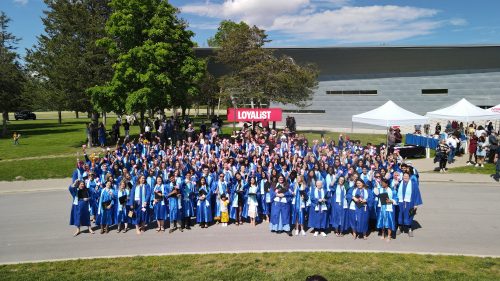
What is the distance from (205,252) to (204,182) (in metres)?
2.40

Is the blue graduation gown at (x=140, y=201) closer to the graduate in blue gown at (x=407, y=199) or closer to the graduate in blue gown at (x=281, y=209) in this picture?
the graduate in blue gown at (x=281, y=209)

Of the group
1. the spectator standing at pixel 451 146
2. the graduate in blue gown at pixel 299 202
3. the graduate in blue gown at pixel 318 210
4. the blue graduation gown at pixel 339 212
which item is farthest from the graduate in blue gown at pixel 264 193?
the spectator standing at pixel 451 146

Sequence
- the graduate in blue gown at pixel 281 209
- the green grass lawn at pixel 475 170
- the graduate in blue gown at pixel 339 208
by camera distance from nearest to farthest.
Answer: the graduate in blue gown at pixel 339 208 → the graduate in blue gown at pixel 281 209 → the green grass lawn at pixel 475 170

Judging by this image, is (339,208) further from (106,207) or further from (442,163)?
(442,163)

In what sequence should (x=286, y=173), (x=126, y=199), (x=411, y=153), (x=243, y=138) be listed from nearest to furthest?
(x=126, y=199) → (x=286, y=173) → (x=243, y=138) → (x=411, y=153)

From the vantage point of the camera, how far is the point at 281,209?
10094 millimetres

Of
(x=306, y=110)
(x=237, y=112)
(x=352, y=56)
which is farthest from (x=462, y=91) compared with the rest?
(x=237, y=112)

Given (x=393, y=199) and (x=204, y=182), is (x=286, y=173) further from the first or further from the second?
(x=393, y=199)

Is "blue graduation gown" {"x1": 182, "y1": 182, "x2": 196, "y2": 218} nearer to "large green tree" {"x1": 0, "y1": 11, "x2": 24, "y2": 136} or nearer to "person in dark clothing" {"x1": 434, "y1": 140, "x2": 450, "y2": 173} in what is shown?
"person in dark clothing" {"x1": 434, "y1": 140, "x2": 450, "y2": 173}

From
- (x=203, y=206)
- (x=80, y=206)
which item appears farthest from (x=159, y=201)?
(x=80, y=206)

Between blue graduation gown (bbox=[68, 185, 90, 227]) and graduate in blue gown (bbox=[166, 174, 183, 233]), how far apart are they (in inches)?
88.2

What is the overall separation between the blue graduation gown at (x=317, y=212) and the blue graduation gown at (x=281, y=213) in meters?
0.62

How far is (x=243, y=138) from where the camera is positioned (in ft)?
61.9

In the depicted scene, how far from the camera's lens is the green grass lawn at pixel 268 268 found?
24.7 ft
